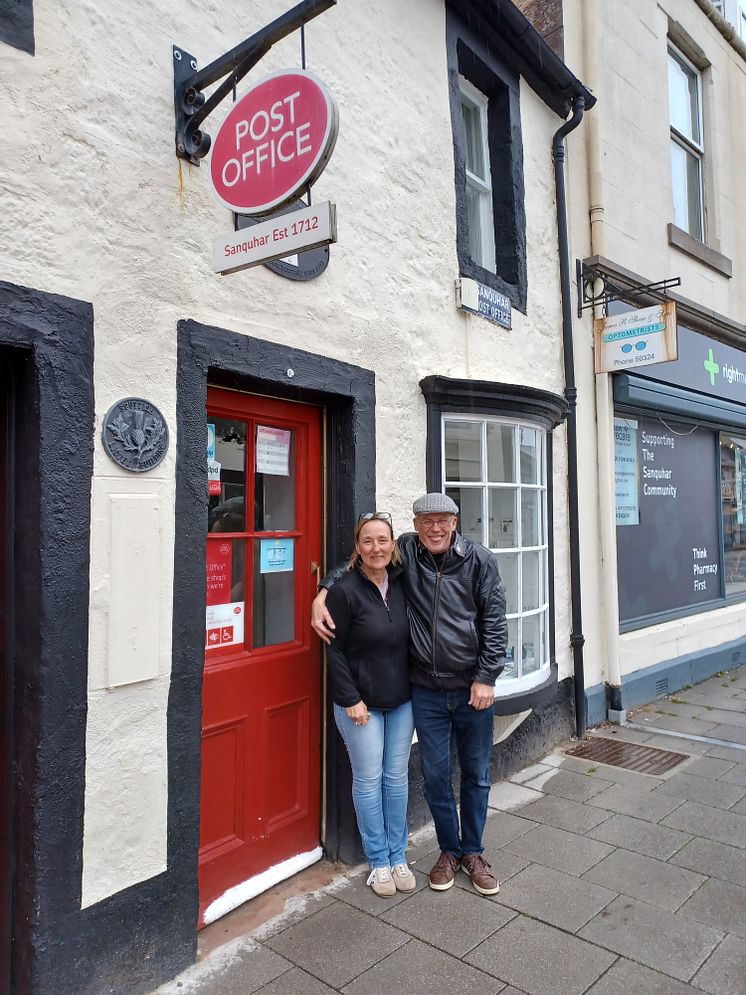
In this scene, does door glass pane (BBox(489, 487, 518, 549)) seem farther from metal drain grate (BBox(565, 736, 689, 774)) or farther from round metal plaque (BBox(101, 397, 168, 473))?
round metal plaque (BBox(101, 397, 168, 473))

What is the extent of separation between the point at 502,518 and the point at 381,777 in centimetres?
205

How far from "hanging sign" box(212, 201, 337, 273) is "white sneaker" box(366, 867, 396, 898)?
289 cm

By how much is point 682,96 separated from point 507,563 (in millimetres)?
6639

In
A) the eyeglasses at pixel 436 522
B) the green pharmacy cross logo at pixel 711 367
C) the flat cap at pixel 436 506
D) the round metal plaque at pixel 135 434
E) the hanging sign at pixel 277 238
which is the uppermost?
the green pharmacy cross logo at pixel 711 367

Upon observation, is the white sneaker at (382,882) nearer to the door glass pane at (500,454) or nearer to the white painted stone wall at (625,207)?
the door glass pane at (500,454)

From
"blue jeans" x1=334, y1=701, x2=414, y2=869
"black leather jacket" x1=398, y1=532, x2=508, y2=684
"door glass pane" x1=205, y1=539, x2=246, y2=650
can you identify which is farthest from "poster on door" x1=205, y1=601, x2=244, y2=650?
"black leather jacket" x1=398, y1=532, x2=508, y2=684

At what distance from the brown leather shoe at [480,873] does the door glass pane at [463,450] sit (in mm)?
2191

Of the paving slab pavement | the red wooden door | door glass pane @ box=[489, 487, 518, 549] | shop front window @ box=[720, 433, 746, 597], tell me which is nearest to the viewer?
the paving slab pavement

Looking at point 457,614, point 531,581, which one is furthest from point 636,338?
point 457,614

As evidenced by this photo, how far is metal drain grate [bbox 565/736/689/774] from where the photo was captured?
5.20m

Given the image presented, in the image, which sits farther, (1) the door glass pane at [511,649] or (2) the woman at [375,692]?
(1) the door glass pane at [511,649]

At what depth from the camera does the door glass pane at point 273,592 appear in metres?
3.62

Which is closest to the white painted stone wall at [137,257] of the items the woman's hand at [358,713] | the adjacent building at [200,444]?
the adjacent building at [200,444]

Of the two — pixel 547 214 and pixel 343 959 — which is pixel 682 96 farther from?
pixel 343 959
